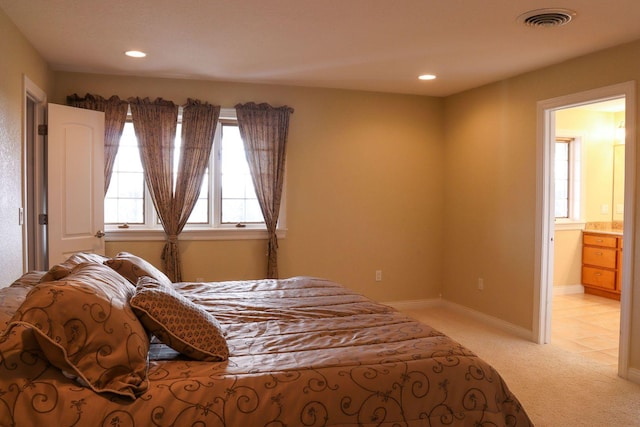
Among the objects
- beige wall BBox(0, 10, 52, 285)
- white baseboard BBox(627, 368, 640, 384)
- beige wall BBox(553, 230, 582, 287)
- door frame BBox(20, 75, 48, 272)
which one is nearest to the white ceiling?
beige wall BBox(0, 10, 52, 285)

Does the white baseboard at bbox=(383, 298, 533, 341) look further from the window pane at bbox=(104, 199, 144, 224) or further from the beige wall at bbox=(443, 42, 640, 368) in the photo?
the window pane at bbox=(104, 199, 144, 224)

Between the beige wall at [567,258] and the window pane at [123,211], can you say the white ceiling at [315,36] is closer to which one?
the window pane at [123,211]

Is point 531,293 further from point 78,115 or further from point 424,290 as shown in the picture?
point 78,115

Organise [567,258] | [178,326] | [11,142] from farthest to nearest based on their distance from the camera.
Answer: [567,258]
[11,142]
[178,326]

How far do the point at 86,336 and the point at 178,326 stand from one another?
1.17ft

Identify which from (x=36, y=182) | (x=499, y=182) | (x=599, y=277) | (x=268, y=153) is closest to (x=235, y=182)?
(x=268, y=153)

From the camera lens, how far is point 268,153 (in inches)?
198

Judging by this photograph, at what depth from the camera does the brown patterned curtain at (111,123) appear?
462cm

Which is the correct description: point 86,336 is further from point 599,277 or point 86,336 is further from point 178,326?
point 599,277

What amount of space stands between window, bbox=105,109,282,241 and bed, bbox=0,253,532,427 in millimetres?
2629

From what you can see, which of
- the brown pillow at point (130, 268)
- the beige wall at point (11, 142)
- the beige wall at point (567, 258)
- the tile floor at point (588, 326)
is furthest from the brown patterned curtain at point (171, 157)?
the beige wall at point (567, 258)

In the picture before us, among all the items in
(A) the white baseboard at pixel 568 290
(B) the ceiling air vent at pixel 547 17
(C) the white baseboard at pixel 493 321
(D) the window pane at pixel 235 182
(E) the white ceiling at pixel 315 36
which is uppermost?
(E) the white ceiling at pixel 315 36

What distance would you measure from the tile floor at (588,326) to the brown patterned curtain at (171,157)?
3590 mm

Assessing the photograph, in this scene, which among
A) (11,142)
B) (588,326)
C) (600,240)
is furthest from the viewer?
(600,240)
